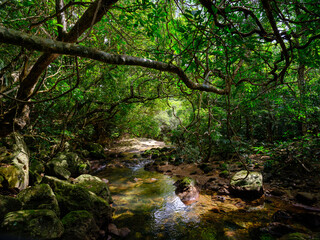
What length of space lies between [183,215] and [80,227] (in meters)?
2.57

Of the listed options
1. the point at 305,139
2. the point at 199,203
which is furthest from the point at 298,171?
the point at 199,203

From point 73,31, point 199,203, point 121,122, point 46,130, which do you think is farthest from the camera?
point 121,122

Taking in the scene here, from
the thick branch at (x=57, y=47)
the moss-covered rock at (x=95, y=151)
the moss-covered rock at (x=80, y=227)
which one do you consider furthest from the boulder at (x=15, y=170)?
the moss-covered rock at (x=95, y=151)

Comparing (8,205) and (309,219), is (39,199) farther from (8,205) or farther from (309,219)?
(309,219)

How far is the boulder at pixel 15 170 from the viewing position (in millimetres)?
4133

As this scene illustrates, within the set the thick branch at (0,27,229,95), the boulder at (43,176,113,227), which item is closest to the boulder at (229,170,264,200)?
the boulder at (43,176,113,227)

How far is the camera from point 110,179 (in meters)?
7.40

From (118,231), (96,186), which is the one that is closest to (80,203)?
(118,231)

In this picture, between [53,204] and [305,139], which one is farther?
[305,139]

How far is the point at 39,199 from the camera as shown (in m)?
3.44

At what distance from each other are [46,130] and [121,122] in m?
5.01

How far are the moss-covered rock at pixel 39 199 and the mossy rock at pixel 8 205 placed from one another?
12 cm

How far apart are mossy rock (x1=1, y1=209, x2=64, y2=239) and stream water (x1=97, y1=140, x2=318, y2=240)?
1.54m

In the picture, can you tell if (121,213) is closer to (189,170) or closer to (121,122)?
(189,170)
